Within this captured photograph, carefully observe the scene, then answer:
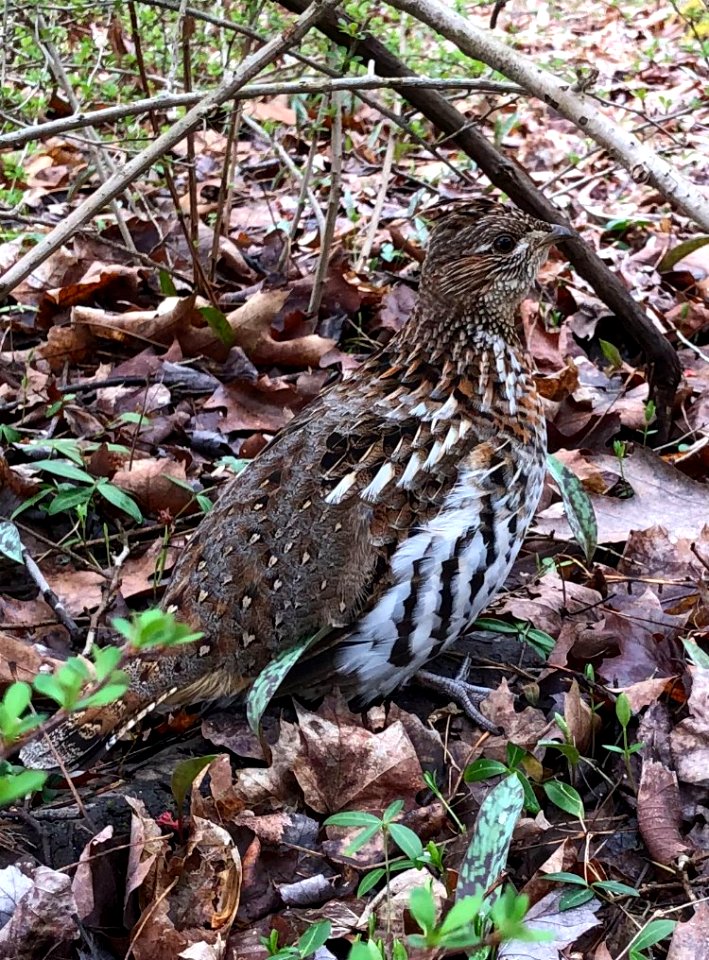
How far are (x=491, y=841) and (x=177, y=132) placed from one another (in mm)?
2221

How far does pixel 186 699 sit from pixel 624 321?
105 inches

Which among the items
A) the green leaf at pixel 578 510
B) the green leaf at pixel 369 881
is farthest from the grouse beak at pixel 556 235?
the green leaf at pixel 369 881

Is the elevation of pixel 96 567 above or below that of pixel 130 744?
above

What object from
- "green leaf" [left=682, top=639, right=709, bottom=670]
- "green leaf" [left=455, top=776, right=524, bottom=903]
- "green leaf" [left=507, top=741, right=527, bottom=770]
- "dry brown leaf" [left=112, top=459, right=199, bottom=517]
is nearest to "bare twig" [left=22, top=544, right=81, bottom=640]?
"dry brown leaf" [left=112, top=459, right=199, bottom=517]

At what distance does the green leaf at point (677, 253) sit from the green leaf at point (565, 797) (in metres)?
2.67

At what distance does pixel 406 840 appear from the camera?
252cm

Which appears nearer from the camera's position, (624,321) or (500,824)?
(500,824)

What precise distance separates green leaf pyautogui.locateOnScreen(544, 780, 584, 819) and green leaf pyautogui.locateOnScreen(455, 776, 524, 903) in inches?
13.4

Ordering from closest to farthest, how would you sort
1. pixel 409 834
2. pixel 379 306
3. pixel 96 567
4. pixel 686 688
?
pixel 409 834, pixel 686 688, pixel 96 567, pixel 379 306

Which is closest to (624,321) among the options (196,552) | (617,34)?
(196,552)

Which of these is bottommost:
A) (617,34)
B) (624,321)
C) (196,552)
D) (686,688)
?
(686,688)

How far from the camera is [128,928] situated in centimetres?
266

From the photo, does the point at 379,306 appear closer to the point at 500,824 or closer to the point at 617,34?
the point at 500,824

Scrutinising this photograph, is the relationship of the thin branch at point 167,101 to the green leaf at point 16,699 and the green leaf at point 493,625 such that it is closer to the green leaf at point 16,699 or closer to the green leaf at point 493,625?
the green leaf at point 493,625
